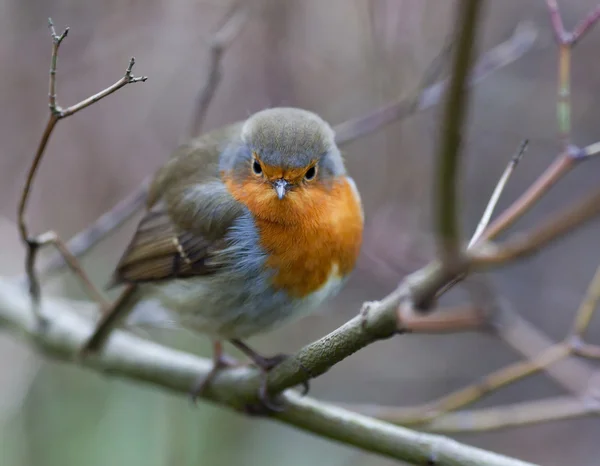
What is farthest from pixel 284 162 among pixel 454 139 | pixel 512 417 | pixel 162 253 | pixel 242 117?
pixel 242 117

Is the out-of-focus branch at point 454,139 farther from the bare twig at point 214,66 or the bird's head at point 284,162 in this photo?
the bare twig at point 214,66

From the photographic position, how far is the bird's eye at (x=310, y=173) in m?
2.43

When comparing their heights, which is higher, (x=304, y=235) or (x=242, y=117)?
(x=242, y=117)

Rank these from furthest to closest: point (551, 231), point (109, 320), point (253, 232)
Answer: point (109, 320) < point (253, 232) < point (551, 231)

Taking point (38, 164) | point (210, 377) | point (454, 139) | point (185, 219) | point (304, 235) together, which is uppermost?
point (185, 219)

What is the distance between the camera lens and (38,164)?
193 centimetres

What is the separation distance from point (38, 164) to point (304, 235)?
2.82 feet

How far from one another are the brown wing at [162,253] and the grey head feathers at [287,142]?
0.36m

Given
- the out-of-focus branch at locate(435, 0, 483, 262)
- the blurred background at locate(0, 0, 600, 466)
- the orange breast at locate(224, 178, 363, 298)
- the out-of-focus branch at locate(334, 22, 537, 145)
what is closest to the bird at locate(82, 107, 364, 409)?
the orange breast at locate(224, 178, 363, 298)

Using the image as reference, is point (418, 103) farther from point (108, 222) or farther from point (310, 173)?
point (108, 222)

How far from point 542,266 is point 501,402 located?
106 cm

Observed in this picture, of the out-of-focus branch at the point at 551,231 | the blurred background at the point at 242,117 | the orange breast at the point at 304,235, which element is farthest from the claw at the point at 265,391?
the out-of-focus branch at the point at 551,231

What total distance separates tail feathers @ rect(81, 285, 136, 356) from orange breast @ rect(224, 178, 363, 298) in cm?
76

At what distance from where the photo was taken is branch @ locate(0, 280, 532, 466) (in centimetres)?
199
